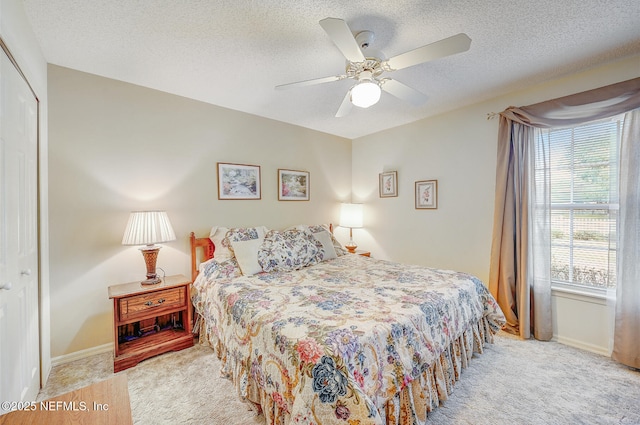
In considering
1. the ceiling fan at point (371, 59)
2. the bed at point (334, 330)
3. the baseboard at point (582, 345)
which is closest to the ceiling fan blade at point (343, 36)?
the ceiling fan at point (371, 59)

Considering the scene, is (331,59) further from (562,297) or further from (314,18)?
(562,297)

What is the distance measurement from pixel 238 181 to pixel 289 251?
3.69ft

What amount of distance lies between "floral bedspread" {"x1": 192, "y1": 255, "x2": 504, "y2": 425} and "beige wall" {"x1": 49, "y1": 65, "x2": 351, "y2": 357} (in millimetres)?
806

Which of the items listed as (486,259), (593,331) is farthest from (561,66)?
(593,331)

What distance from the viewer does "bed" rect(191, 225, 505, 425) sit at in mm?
1217

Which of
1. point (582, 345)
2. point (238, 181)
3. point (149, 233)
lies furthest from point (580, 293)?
point (149, 233)

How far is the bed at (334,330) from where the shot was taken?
3.99 ft

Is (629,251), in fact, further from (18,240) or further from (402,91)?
(18,240)

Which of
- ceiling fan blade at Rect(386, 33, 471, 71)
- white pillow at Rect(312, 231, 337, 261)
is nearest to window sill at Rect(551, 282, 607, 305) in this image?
white pillow at Rect(312, 231, 337, 261)

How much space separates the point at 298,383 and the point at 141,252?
6.73ft

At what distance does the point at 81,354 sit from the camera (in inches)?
91.2

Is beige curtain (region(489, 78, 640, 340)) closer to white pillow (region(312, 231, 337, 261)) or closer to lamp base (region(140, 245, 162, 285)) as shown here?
→ white pillow (region(312, 231, 337, 261))

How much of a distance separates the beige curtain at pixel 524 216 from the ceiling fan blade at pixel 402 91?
1.31 m

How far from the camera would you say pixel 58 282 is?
2.23 meters
